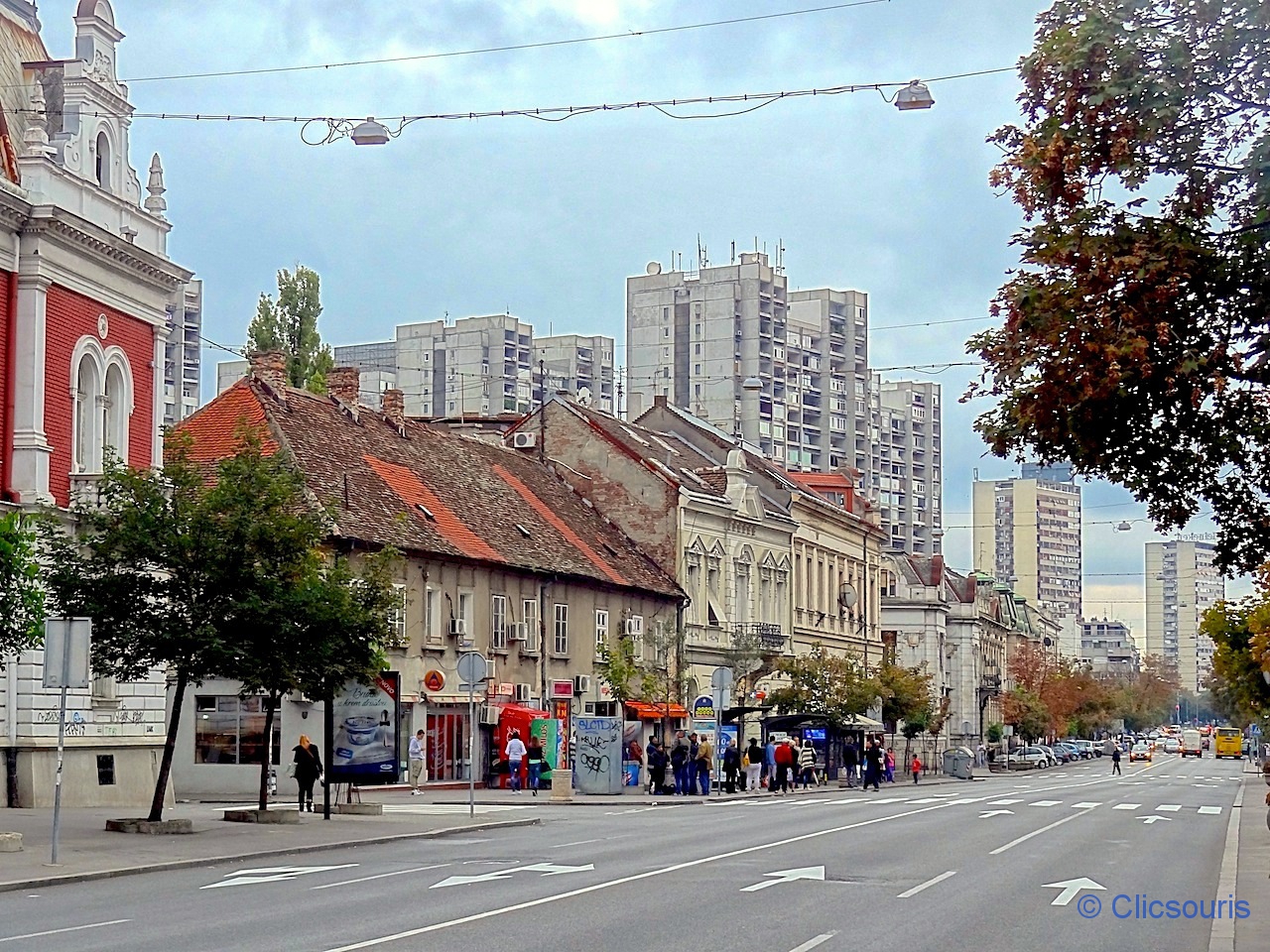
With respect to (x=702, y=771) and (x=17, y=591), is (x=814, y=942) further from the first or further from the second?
(x=702, y=771)

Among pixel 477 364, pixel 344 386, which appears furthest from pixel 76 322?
pixel 477 364

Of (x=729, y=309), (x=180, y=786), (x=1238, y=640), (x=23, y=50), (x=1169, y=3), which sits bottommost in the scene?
(x=180, y=786)

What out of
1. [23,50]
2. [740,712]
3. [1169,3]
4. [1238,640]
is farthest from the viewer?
[740,712]

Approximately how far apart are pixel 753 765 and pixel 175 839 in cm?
3950

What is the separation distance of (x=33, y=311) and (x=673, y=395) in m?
116

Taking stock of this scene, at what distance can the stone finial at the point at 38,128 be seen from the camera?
111 feet

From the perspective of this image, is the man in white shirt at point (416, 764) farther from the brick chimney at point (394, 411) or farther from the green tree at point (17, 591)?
the green tree at point (17, 591)

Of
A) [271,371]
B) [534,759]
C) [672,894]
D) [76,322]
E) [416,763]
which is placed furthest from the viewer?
[271,371]

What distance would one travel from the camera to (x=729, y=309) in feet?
479

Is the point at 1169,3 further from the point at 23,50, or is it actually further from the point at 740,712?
the point at 740,712

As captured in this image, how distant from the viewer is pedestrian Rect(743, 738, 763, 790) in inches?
2276

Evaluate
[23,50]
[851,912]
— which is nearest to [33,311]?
[23,50]

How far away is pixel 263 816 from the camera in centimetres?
3062

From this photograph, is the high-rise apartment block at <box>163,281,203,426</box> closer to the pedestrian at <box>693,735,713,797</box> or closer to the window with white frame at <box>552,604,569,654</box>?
the window with white frame at <box>552,604,569,654</box>
